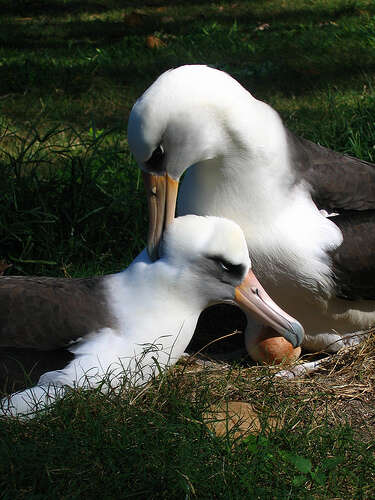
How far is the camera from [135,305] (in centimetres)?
339

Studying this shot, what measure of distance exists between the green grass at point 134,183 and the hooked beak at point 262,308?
241 millimetres

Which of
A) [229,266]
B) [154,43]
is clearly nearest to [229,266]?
[229,266]

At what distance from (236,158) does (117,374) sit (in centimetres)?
112

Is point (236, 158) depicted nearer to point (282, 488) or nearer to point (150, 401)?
point (150, 401)

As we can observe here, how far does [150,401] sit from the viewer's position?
127 inches

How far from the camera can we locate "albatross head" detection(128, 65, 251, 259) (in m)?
3.44

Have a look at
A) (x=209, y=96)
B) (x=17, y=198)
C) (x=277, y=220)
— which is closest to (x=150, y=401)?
(x=277, y=220)

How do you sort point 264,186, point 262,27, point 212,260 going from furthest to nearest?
point 262,27 < point 264,186 < point 212,260

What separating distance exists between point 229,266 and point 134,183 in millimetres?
1864

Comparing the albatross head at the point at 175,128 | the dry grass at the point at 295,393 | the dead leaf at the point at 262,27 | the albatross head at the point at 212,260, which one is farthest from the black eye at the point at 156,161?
the dead leaf at the point at 262,27

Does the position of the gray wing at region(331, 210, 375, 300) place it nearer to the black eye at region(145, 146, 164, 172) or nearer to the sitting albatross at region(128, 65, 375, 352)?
the sitting albatross at region(128, 65, 375, 352)

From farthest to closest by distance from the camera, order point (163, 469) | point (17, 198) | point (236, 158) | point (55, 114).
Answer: point (55, 114) → point (17, 198) → point (236, 158) → point (163, 469)

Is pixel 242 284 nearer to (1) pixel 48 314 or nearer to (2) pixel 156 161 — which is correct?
(2) pixel 156 161

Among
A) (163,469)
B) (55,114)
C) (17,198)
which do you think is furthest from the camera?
(55,114)
